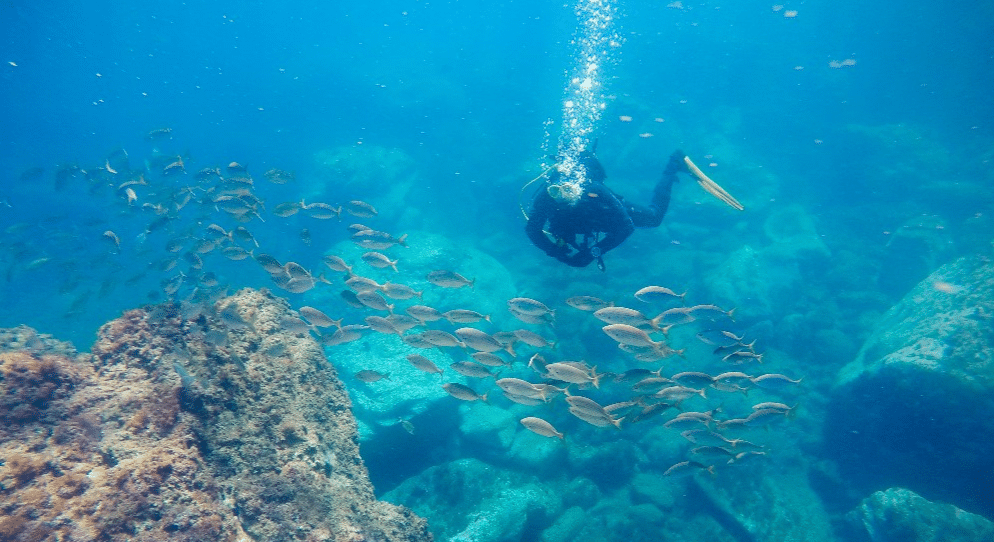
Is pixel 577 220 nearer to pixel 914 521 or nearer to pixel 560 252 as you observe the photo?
pixel 560 252

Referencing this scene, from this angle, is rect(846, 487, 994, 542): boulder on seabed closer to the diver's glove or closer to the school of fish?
the school of fish

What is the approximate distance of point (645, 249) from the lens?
60.3 feet

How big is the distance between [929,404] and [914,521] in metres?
2.63

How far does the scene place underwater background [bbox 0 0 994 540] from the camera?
389 inches

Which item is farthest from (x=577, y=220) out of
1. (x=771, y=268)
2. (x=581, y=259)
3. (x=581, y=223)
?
(x=771, y=268)

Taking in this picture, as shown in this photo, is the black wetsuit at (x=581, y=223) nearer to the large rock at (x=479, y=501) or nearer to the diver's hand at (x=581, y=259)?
the diver's hand at (x=581, y=259)

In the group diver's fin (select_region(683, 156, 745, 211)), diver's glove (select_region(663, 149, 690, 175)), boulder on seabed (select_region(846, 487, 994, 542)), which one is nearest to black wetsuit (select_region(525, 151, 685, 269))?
diver's fin (select_region(683, 156, 745, 211))

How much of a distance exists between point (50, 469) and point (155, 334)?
1.59 metres

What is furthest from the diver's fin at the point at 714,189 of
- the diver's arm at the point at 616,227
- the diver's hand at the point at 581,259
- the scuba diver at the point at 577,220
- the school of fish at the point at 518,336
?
the diver's hand at the point at 581,259

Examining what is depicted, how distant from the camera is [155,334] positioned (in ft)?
16.0

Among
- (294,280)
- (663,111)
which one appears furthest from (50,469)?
(663,111)

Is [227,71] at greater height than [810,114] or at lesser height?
greater

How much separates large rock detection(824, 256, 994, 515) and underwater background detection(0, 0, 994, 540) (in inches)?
2.3

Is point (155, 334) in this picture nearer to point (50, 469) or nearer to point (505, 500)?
point (50, 469)
